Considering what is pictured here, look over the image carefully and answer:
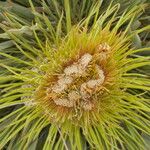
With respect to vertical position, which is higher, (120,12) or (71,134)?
(120,12)

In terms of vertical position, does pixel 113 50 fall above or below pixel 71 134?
above

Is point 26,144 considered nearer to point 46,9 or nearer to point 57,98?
point 57,98

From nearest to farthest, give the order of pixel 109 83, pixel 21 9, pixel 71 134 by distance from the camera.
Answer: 1. pixel 109 83
2. pixel 71 134
3. pixel 21 9

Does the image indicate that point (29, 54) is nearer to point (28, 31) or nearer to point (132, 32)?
point (28, 31)

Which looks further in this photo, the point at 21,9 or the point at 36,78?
the point at 21,9

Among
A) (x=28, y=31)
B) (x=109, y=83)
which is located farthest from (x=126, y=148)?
(x=28, y=31)

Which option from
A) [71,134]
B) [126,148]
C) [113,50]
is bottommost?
[126,148]

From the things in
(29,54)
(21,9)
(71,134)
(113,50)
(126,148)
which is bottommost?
(126,148)

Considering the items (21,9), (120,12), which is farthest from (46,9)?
(120,12)

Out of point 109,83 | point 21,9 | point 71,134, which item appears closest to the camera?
point 109,83
